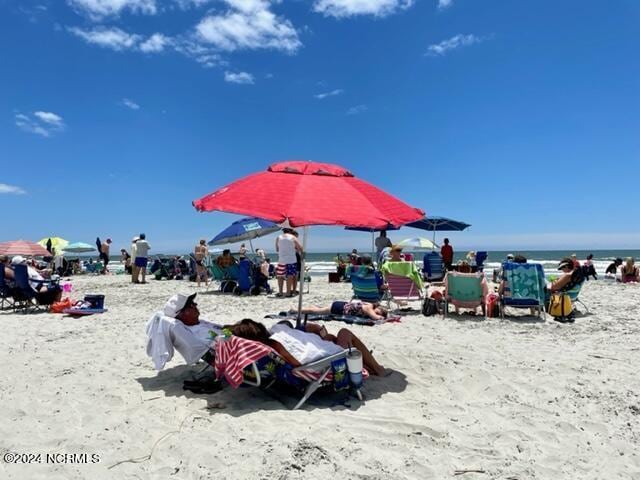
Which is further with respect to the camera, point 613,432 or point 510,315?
point 510,315

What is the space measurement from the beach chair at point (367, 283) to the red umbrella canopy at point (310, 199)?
339 centimetres

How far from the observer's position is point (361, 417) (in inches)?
138

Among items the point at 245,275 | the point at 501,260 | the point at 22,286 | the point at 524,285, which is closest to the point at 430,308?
the point at 524,285

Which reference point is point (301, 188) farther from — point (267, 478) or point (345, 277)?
point (345, 277)

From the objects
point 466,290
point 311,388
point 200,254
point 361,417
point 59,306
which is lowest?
point 361,417

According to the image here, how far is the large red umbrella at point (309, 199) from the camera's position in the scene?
3401 mm

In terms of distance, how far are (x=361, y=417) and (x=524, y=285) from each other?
484cm

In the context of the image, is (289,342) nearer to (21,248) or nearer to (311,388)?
(311,388)

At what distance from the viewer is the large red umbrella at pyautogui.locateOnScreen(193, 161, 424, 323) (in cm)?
340

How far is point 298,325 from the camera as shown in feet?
14.7

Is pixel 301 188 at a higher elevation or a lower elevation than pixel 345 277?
higher

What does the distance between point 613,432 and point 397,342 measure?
263cm

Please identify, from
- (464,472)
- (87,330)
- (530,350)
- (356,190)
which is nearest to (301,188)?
(356,190)

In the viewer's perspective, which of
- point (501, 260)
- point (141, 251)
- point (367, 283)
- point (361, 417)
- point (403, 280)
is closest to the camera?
point (361, 417)
